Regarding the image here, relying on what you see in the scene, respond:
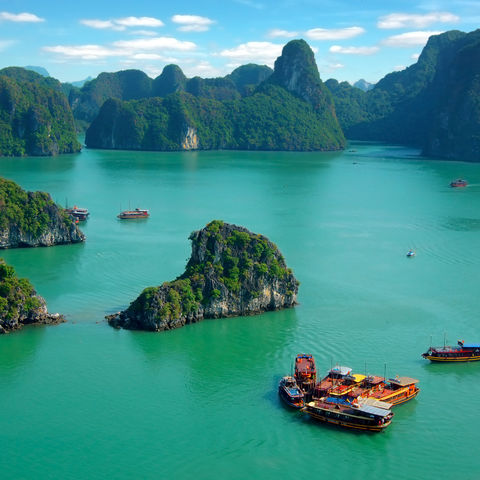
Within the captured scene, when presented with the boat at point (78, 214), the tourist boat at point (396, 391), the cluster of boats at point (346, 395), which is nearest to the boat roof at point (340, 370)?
the cluster of boats at point (346, 395)

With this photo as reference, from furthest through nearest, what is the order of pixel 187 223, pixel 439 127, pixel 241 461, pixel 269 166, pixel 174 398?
pixel 439 127, pixel 269 166, pixel 187 223, pixel 174 398, pixel 241 461

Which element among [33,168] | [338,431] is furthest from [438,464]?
[33,168]

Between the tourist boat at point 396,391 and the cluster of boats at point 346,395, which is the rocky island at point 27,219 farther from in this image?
the tourist boat at point 396,391

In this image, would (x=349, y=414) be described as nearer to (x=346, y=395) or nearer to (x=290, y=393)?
(x=346, y=395)

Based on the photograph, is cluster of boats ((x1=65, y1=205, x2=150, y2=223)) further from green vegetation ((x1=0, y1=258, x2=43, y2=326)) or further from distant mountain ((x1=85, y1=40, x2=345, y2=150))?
distant mountain ((x1=85, y1=40, x2=345, y2=150))

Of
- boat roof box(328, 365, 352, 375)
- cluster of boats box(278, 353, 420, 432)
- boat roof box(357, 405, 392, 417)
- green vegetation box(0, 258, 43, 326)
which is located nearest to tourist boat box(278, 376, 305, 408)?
cluster of boats box(278, 353, 420, 432)

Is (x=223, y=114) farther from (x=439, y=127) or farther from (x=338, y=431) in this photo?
(x=338, y=431)
